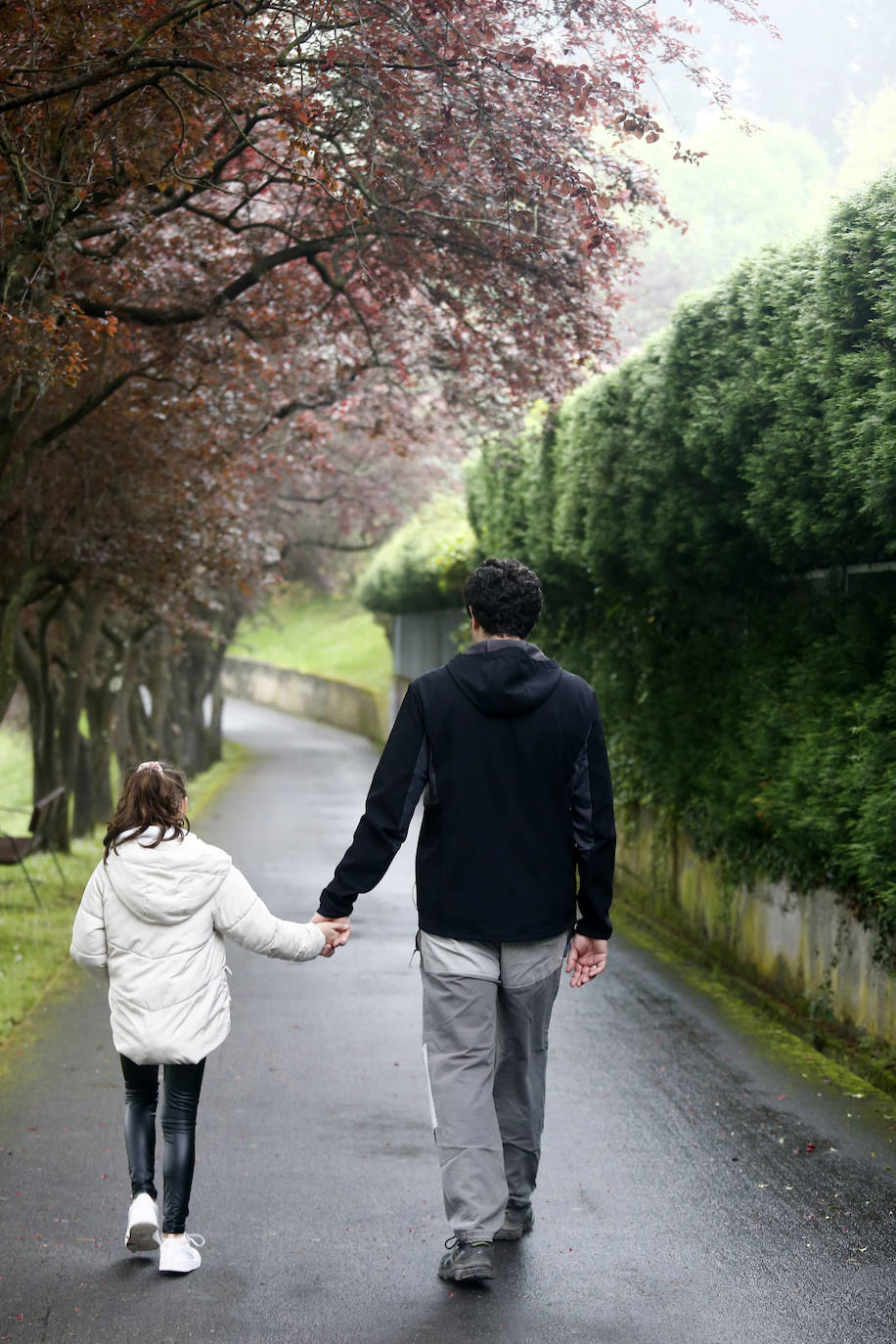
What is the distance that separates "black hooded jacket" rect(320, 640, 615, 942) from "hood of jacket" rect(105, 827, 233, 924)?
0.41m

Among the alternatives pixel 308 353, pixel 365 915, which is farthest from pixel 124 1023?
pixel 308 353

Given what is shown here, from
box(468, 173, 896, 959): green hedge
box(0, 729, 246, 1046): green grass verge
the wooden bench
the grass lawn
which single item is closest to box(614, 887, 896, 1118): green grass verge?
box(468, 173, 896, 959): green hedge

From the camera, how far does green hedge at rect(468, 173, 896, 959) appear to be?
6914 millimetres

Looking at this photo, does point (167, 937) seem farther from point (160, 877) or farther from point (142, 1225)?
point (142, 1225)

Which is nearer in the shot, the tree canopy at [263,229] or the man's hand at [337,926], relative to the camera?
the man's hand at [337,926]

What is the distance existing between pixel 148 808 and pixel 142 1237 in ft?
4.35

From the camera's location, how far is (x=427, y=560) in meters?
28.6

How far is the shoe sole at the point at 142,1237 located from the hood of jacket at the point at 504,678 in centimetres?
190

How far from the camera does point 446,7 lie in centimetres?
657

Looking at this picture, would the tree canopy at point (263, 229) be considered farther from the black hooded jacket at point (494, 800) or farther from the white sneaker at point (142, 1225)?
the white sneaker at point (142, 1225)

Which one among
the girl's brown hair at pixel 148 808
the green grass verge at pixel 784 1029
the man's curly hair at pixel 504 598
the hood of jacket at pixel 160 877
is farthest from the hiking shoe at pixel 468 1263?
the green grass verge at pixel 784 1029

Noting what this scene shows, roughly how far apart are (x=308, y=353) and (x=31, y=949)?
672cm

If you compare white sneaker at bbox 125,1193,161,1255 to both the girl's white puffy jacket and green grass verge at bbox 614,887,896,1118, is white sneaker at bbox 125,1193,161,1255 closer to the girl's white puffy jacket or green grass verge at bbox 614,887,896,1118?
the girl's white puffy jacket

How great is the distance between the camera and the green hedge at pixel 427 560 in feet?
80.0
